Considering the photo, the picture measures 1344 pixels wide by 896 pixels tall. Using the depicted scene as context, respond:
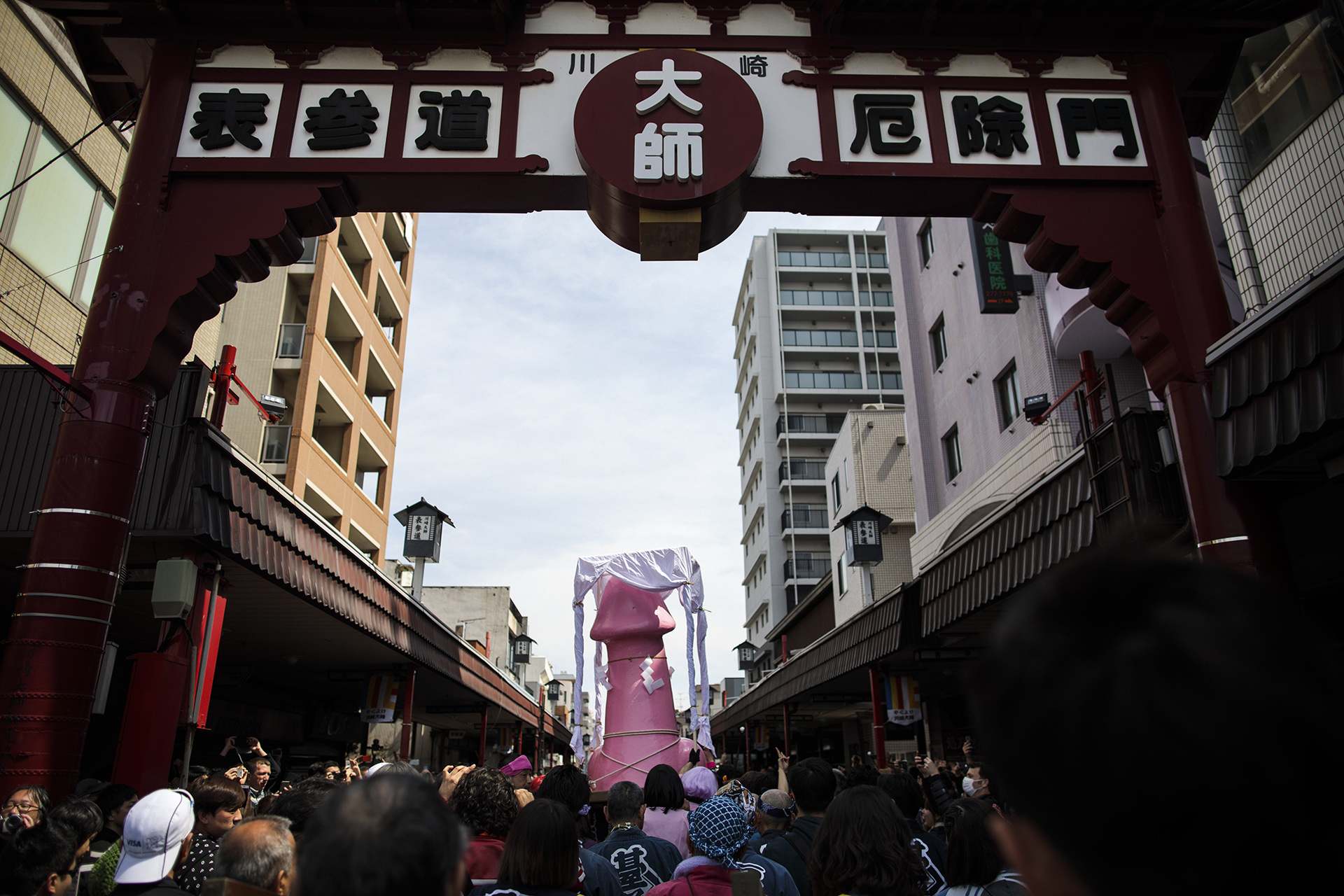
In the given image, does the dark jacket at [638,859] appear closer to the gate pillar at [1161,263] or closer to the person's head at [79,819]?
the person's head at [79,819]

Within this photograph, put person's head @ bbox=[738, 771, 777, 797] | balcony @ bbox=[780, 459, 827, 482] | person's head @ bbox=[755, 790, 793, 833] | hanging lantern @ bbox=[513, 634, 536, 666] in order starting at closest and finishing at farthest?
person's head @ bbox=[755, 790, 793, 833] < person's head @ bbox=[738, 771, 777, 797] < hanging lantern @ bbox=[513, 634, 536, 666] < balcony @ bbox=[780, 459, 827, 482]

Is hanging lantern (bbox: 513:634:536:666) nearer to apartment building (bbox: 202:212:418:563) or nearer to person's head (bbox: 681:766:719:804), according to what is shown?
apartment building (bbox: 202:212:418:563)

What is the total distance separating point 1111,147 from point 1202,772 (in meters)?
8.78

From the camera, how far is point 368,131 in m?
8.27

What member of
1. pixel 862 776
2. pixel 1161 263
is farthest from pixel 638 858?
pixel 1161 263

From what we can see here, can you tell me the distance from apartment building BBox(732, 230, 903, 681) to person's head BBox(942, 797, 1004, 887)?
47261mm

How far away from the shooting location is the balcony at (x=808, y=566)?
49844 mm

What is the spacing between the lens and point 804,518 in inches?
2041

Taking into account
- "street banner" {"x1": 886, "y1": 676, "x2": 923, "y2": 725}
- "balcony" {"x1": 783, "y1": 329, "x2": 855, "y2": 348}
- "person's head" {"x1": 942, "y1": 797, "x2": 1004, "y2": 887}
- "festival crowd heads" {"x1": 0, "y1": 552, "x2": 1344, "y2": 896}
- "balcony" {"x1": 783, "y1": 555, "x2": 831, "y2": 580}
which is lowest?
"person's head" {"x1": 942, "y1": 797, "x2": 1004, "y2": 887}

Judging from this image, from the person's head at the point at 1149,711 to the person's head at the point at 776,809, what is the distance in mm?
5279

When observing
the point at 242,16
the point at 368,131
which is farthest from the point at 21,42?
the point at 368,131

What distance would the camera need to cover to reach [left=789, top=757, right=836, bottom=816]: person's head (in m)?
5.06

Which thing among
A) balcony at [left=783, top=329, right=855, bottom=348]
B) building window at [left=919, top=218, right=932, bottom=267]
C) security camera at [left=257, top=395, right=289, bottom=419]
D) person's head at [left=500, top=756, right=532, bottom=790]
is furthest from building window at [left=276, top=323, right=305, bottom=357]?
balcony at [left=783, top=329, right=855, bottom=348]

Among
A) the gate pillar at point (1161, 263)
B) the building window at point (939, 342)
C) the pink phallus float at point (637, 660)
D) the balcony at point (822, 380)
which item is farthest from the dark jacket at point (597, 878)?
the balcony at point (822, 380)
